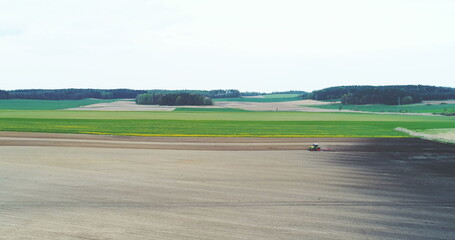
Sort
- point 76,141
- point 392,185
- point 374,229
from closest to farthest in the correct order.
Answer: point 374,229 → point 392,185 → point 76,141

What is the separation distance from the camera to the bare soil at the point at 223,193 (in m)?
11.6

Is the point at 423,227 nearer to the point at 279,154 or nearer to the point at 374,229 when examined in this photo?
the point at 374,229

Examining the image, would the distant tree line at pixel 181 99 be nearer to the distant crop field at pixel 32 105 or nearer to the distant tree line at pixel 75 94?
the distant tree line at pixel 75 94

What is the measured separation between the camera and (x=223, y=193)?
15.5 meters

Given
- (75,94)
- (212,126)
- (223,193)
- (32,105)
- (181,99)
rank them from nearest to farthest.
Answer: (223,193), (212,126), (32,105), (181,99), (75,94)

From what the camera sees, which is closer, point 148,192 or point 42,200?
point 42,200

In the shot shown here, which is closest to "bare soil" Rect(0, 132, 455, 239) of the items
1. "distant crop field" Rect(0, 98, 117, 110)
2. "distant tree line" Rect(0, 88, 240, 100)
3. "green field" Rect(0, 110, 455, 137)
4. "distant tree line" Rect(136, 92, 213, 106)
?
"green field" Rect(0, 110, 455, 137)

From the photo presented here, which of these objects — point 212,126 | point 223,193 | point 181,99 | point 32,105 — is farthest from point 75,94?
point 223,193

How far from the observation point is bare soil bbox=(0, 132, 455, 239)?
38.0 feet

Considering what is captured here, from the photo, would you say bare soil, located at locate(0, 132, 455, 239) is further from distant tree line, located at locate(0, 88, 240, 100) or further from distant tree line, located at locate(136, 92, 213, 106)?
distant tree line, located at locate(0, 88, 240, 100)

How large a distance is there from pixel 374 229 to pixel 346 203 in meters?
2.60

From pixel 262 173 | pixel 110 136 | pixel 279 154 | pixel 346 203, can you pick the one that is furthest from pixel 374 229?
pixel 110 136

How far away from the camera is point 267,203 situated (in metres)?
14.2

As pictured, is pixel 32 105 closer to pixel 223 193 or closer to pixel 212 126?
pixel 212 126
